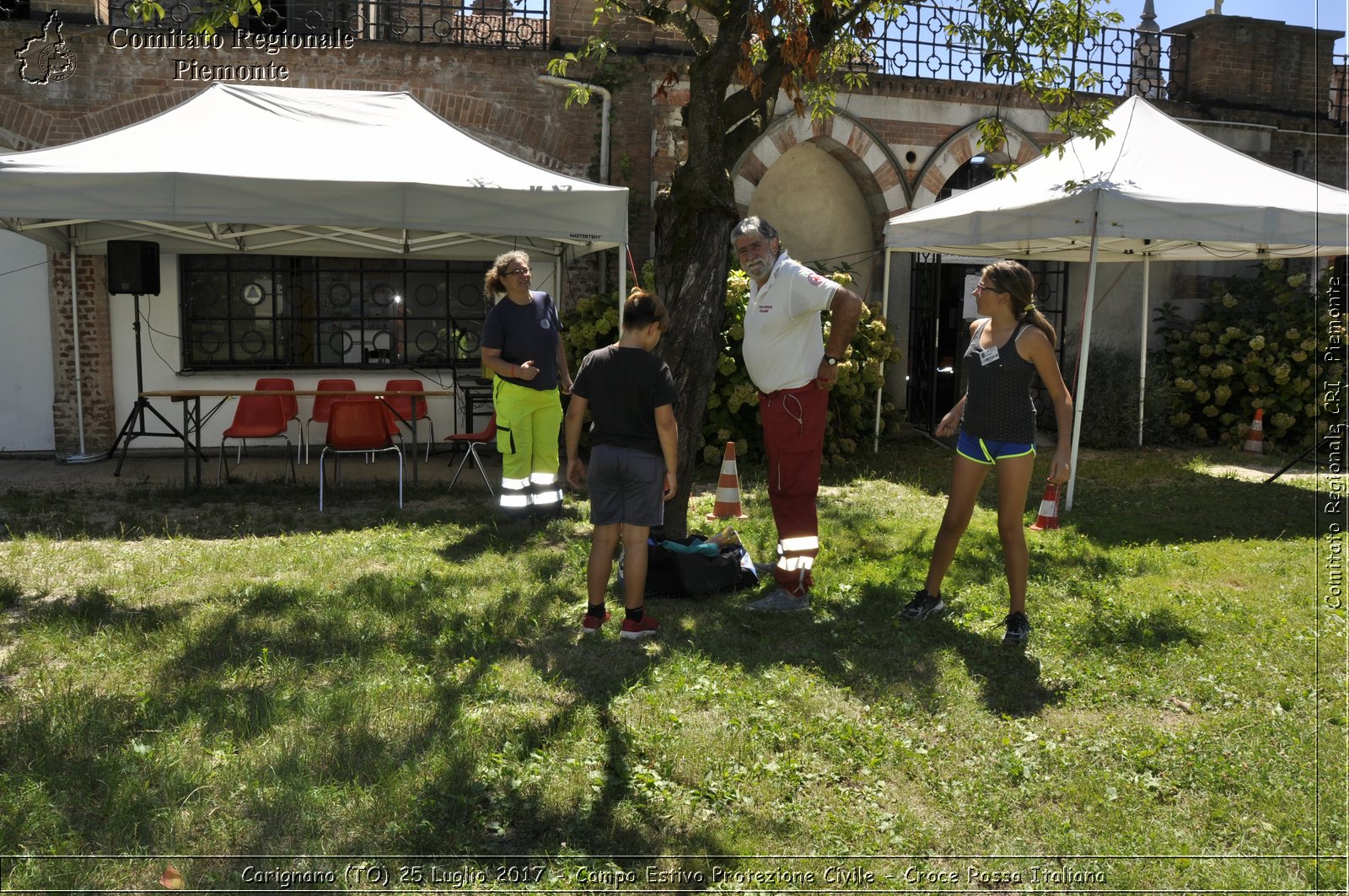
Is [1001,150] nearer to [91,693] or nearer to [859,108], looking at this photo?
[859,108]

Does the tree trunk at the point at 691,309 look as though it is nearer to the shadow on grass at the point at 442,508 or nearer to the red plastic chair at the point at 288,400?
the shadow on grass at the point at 442,508

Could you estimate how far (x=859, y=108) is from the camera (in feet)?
39.6

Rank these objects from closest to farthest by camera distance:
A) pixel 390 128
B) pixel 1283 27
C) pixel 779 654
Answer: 1. pixel 779 654
2. pixel 390 128
3. pixel 1283 27

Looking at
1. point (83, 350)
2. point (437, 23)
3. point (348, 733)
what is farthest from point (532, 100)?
point (348, 733)

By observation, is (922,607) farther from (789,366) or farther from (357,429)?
(357,429)

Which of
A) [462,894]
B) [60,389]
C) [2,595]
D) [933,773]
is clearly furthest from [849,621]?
[60,389]

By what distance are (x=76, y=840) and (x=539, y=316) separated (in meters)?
4.26

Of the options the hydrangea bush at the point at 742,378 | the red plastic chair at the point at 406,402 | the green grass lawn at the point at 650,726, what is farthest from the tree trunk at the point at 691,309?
the red plastic chair at the point at 406,402

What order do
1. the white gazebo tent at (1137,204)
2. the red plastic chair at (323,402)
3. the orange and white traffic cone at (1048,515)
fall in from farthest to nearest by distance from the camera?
the red plastic chair at (323,402), the white gazebo tent at (1137,204), the orange and white traffic cone at (1048,515)

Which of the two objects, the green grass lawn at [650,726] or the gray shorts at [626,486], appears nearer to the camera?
the green grass lawn at [650,726]

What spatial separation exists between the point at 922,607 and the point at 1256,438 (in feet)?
A: 27.3

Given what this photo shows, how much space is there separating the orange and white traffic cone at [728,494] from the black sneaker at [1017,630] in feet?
9.06

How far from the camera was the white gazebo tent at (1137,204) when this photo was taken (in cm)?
777

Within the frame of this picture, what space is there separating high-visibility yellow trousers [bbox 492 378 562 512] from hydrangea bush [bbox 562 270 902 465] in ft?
9.71
